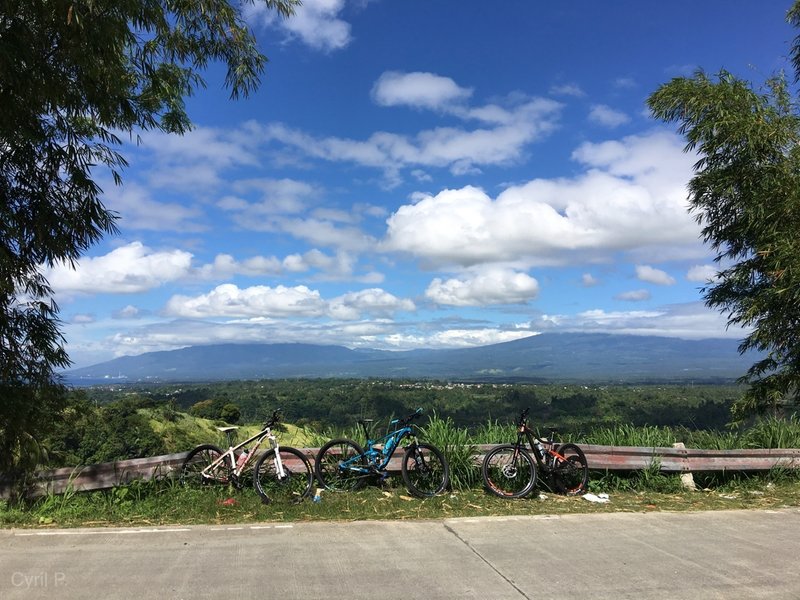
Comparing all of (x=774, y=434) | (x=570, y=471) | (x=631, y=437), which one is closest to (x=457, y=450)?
(x=570, y=471)

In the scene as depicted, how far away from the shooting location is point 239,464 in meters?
6.79

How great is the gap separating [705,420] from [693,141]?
623 centimetres

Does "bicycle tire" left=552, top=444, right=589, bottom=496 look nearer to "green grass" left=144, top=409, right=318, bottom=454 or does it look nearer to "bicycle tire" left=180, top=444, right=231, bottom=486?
"green grass" left=144, top=409, right=318, bottom=454

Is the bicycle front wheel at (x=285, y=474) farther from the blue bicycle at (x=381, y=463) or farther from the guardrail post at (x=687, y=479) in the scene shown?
the guardrail post at (x=687, y=479)

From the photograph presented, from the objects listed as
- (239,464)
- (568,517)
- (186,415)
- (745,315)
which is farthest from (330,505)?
(186,415)

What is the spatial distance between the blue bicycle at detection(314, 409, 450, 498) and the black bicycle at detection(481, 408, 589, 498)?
671mm

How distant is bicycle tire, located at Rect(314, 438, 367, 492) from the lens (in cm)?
688

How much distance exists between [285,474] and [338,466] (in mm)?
710

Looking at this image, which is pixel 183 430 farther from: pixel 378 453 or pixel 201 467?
pixel 378 453

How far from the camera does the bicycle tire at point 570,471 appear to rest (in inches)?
281

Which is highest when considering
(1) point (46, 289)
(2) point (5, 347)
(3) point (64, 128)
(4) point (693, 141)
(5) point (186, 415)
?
(4) point (693, 141)

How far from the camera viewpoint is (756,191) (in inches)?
310

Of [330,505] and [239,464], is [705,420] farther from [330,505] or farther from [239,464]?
[239,464]

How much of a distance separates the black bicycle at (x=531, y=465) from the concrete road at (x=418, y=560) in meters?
1.18
